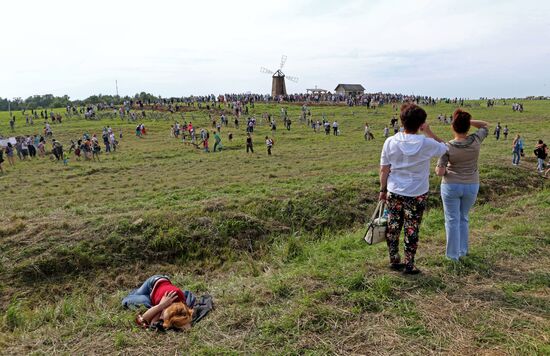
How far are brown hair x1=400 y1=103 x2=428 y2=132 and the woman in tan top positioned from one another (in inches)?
27.2

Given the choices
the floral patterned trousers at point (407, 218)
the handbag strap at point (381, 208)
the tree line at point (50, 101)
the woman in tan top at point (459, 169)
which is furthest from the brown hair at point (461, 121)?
the tree line at point (50, 101)

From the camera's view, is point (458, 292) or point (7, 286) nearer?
point (458, 292)

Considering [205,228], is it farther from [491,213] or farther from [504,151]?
[504,151]

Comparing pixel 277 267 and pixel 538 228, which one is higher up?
pixel 538 228

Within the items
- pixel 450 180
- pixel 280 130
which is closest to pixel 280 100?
pixel 280 130

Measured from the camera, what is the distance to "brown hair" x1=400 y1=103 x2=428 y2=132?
405 cm

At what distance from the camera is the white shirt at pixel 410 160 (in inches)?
163

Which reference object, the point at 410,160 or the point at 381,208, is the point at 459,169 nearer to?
the point at 410,160

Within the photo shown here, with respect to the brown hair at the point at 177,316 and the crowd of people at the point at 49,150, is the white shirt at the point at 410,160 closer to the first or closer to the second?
the brown hair at the point at 177,316

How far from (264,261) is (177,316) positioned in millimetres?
3767

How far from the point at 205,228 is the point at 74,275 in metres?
2.83

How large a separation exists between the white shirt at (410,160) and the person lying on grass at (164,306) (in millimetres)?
2571

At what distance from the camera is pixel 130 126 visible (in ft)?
119

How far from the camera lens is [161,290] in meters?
4.75
